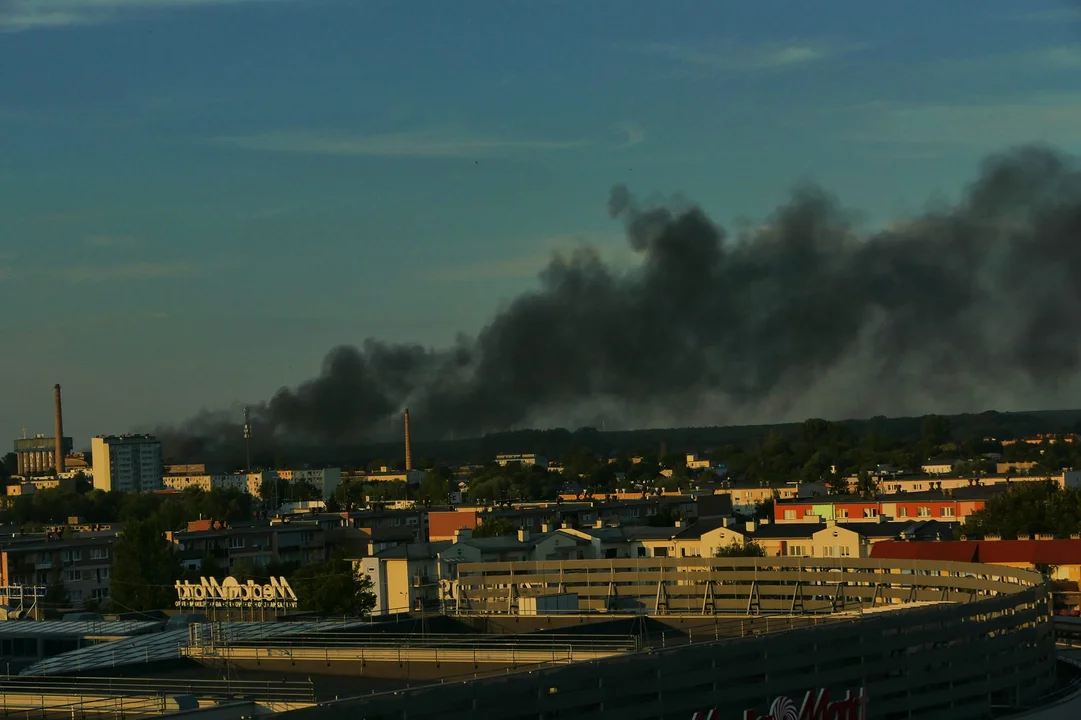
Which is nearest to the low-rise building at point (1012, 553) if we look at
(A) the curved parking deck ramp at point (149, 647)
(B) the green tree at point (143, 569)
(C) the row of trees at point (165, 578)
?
(C) the row of trees at point (165, 578)

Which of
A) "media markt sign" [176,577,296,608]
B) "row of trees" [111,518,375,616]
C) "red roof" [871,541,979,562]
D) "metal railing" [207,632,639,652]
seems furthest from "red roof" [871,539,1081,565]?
"metal railing" [207,632,639,652]

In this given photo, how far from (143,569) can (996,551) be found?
34.7m

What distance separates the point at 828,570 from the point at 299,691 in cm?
2054

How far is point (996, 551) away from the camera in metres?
65.2

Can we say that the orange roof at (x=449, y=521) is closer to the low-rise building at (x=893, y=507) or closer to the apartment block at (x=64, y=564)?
the low-rise building at (x=893, y=507)

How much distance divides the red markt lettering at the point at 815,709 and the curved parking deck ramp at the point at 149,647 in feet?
39.5

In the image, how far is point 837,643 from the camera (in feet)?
82.9

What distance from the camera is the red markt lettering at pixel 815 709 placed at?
907 inches

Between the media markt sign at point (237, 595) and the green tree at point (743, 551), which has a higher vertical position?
the media markt sign at point (237, 595)

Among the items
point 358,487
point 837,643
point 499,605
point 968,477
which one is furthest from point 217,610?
point 358,487

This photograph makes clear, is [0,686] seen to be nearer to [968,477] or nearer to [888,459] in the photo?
[968,477]

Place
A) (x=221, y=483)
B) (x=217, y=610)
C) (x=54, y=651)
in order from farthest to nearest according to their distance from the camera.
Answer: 1. (x=221, y=483)
2. (x=217, y=610)
3. (x=54, y=651)

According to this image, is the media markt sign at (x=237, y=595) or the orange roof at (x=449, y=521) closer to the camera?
the media markt sign at (x=237, y=595)

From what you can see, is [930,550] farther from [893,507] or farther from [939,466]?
[939,466]
